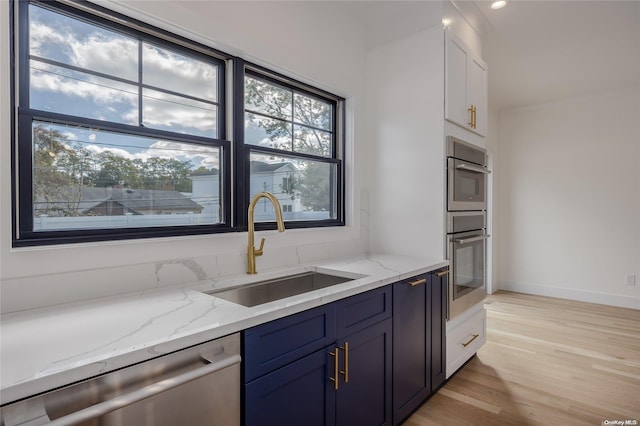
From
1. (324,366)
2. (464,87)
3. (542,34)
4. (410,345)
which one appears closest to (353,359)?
(324,366)

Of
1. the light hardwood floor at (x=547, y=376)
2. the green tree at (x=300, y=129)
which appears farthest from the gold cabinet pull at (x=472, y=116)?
the light hardwood floor at (x=547, y=376)

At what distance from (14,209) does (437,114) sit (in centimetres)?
234

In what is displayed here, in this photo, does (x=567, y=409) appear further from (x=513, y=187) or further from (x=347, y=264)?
(x=513, y=187)

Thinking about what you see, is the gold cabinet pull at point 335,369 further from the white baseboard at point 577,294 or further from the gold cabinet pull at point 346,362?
Result: the white baseboard at point 577,294

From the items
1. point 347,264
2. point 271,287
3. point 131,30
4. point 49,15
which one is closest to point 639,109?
point 347,264

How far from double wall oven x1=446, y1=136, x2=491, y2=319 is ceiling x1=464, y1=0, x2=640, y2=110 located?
41.2 inches

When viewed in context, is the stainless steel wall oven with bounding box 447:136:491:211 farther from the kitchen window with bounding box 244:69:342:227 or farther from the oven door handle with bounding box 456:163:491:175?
the kitchen window with bounding box 244:69:342:227

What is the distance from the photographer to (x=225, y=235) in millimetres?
1903

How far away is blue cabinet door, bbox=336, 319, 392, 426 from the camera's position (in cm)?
156

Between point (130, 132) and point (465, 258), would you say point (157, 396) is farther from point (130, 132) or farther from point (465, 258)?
point (465, 258)

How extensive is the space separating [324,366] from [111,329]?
80cm

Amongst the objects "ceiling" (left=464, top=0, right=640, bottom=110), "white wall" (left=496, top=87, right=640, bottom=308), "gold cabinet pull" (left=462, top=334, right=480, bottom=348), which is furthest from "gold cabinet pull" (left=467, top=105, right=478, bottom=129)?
"white wall" (left=496, top=87, right=640, bottom=308)

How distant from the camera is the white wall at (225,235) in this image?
49.6 inches

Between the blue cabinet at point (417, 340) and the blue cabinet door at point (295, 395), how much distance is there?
23.0 inches
